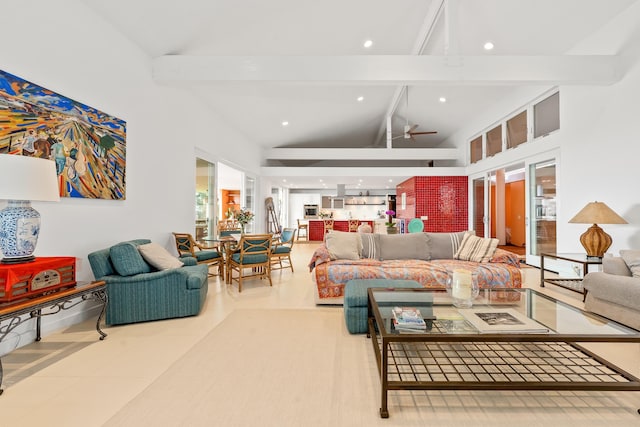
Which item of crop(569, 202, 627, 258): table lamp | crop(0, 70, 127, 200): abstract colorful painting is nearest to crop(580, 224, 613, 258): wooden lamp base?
crop(569, 202, 627, 258): table lamp

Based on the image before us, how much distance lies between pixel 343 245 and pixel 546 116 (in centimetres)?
466

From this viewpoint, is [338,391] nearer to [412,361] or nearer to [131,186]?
[412,361]

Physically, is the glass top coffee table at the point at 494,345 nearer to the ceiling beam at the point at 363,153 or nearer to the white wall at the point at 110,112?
Result: the white wall at the point at 110,112

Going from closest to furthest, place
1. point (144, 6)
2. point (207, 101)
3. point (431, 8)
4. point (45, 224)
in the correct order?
point (45, 224), point (144, 6), point (431, 8), point (207, 101)

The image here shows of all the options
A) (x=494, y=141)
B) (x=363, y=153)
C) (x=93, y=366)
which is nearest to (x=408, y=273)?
(x=93, y=366)

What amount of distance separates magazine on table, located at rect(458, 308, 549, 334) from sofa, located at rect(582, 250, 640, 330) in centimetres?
139

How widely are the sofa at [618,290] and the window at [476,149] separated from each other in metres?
5.52

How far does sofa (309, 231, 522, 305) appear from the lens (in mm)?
3326

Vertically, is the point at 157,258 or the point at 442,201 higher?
the point at 442,201

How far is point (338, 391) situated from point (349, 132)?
8605mm

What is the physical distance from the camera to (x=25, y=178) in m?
1.88

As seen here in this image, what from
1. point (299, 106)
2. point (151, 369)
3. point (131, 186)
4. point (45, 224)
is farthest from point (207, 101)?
point (151, 369)

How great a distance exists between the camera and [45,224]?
255cm

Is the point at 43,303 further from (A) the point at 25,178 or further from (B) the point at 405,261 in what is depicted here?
(B) the point at 405,261
